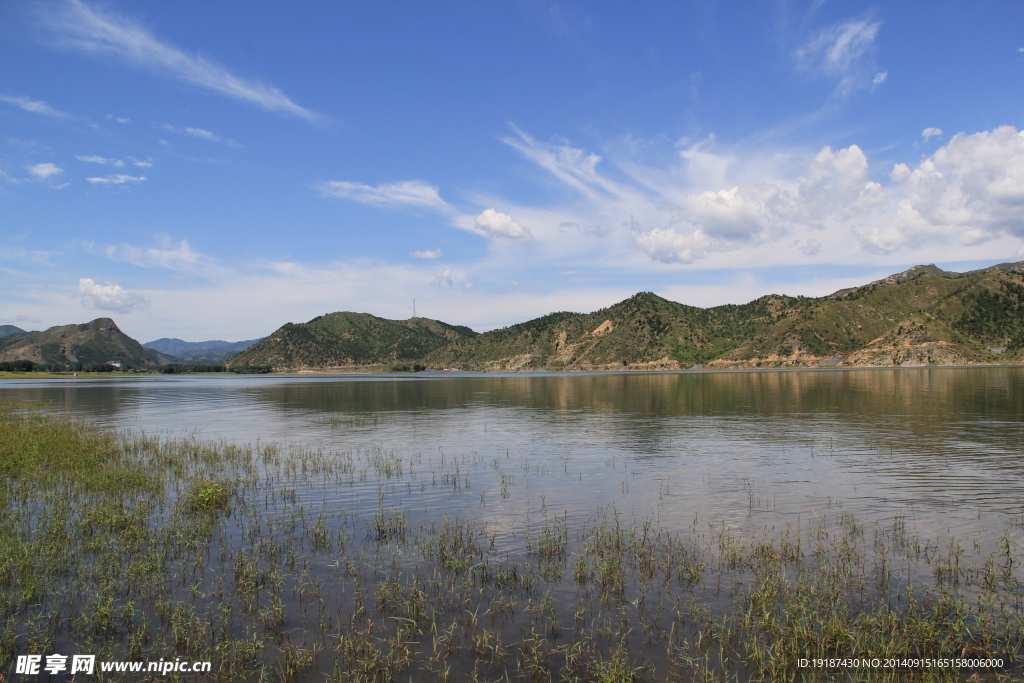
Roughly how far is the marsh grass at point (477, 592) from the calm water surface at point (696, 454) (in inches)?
67.1

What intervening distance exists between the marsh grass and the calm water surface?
5.59ft

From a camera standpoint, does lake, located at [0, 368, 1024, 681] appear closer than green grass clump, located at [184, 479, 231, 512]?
Yes

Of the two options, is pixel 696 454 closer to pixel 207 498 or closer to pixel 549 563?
pixel 549 563

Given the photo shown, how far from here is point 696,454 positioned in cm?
3369

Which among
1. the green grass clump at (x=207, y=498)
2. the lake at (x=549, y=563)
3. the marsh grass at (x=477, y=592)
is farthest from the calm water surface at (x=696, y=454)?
the green grass clump at (x=207, y=498)

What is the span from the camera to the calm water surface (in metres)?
21.5

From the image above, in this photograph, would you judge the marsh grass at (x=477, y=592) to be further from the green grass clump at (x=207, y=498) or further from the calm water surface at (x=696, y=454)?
the calm water surface at (x=696, y=454)

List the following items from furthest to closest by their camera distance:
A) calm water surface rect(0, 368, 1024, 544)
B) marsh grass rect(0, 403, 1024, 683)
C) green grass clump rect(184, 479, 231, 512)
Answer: green grass clump rect(184, 479, 231, 512) < calm water surface rect(0, 368, 1024, 544) < marsh grass rect(0, 403, 1024, 683)

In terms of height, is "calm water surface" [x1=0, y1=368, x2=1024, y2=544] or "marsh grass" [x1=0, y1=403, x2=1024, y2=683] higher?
"marsh grass" [x1=0, y1=403, x2=1024, y2=683]

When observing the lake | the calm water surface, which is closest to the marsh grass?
the lake

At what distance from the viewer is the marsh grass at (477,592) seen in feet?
35.7

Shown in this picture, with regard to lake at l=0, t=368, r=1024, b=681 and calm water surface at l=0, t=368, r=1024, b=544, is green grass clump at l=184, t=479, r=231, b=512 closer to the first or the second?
lake at l=0, t=368, r=1024, b=681

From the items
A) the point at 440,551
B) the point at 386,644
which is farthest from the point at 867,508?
the point at 386,644

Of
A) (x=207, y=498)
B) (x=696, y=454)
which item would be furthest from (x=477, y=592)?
(x=696, y=454)
